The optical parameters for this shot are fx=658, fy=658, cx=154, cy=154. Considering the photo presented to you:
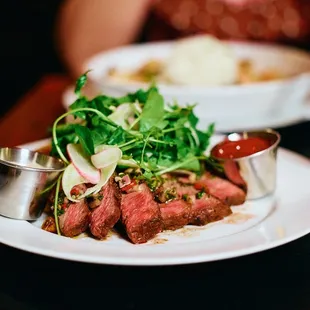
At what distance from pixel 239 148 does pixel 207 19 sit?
2142 mm

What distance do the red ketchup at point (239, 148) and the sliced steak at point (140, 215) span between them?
308 millimetres

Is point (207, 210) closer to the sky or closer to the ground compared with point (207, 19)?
closer to the sky

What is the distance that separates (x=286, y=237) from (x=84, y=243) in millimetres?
417

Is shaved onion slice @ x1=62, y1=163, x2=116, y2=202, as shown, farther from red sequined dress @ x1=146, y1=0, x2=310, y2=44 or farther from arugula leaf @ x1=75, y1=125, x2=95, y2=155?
red sequined dress @ x1=146, y1=0, x2=310, y2=44

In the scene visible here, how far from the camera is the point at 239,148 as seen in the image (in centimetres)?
174

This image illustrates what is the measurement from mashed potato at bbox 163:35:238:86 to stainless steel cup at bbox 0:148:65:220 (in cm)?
119

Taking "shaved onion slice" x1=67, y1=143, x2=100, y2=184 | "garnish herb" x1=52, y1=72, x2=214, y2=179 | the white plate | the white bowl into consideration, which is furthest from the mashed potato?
"shaved onion slice" x1=67, y1=143, x2=100, y2=184

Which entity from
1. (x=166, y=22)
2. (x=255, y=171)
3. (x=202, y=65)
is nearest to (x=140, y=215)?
(x=255, y=171)

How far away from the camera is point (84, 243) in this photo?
135 centimetres

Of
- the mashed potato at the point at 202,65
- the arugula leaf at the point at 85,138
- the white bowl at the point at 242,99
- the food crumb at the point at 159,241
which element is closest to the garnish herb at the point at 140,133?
the arugula leaf at the point at 85,138

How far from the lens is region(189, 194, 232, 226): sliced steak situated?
1.53m

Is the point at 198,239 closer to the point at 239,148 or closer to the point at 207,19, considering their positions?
the point at 239,148

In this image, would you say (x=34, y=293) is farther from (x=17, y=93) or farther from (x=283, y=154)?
(x=17, y=93)

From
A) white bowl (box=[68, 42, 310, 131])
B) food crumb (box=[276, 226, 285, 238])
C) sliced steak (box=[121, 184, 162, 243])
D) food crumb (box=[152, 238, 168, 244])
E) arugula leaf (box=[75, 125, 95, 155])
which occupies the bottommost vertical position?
white bowl (box=[68, 42, 310, 131])
